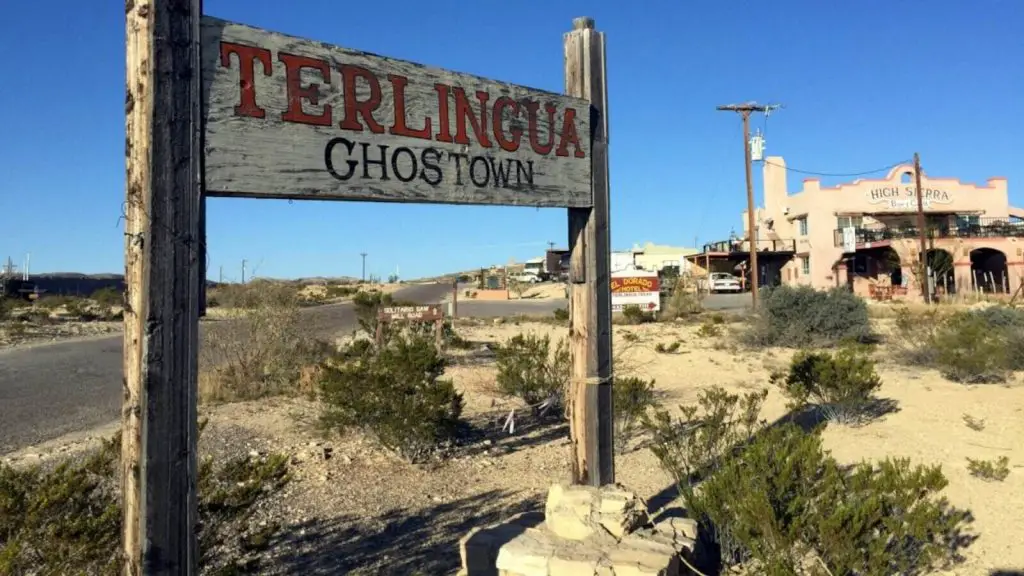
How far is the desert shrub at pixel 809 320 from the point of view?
706 inches

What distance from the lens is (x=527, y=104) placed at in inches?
151

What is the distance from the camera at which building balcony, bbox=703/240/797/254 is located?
46156mm

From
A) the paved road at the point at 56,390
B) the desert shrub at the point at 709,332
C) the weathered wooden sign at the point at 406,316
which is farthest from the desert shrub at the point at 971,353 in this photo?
the paved road at the point at 56,390

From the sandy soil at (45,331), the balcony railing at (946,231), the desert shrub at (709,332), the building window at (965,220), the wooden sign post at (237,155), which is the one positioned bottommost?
the desert shrub at (709,332)

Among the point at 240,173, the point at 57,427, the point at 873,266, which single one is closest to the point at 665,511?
the point at 240,173

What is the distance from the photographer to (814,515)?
3.94 meters

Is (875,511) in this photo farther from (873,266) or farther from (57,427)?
(873,266)

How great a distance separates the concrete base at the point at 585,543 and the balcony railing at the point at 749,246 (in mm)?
39759

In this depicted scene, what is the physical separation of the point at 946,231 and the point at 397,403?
41.3 m

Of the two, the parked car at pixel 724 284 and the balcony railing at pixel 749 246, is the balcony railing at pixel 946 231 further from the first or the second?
the parked car at pixel 724 284

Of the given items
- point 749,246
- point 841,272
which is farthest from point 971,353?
point 749,246

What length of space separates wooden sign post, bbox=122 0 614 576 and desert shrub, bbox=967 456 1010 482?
15.1ft

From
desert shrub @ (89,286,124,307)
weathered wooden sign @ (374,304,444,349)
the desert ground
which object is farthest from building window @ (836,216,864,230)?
desert shrub @ (89,286,124,307)

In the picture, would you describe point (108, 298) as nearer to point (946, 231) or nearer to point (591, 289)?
point (591, 289)
